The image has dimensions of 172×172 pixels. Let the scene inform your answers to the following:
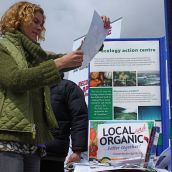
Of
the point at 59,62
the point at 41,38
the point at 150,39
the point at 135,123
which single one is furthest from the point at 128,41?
the point at 59,62

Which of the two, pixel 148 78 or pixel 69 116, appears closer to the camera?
pixel 69 116

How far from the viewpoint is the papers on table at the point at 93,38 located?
1930mm

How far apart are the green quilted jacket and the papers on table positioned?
0.20 meters

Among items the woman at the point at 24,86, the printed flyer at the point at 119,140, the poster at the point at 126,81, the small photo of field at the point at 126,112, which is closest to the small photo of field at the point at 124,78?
the poster at the point at 126,81

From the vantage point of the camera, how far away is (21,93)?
5.97 ft

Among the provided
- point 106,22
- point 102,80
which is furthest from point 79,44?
point 106,22

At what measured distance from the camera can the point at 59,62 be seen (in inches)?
72.2

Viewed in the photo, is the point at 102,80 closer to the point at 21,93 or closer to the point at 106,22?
the point at 106,22

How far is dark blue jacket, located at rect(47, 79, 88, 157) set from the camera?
10.1 feet

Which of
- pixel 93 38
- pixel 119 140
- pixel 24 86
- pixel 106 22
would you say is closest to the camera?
pixel 24 86

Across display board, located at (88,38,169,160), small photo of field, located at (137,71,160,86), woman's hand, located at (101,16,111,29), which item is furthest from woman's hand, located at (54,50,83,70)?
small photo of field, located at (137,71,160,86)

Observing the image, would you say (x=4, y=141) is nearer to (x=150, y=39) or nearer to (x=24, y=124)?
(x=24, y=124)

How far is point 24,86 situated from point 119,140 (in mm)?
1461

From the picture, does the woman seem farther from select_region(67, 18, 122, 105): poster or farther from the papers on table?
select_region(67, 18, 122, 105): poster
